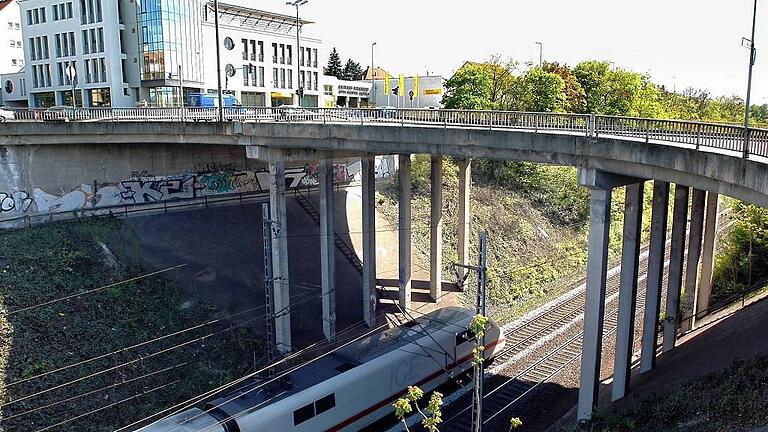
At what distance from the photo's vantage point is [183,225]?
3275cm

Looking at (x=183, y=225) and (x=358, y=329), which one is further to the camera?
(x=183, y=225)

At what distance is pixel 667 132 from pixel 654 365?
31.5 ft

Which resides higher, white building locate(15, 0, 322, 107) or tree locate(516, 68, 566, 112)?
white building locate(15, 0, 322, 107)

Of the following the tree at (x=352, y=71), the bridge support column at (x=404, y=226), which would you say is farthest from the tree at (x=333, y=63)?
the bridge support column at (x=404, y=226)

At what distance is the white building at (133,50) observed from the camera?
51.9 meters

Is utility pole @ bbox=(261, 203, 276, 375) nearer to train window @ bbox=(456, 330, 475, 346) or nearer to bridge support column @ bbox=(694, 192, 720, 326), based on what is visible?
train window @ bbox=(456, 330, 475, 346)

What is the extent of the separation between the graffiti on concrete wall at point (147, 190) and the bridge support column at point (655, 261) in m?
24.3

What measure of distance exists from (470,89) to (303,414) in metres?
33.4

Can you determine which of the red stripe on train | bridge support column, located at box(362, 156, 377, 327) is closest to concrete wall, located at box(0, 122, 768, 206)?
bridge support column, located at box(362, 156, 377, 327)

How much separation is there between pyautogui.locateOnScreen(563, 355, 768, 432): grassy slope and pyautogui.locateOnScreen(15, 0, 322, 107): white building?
4441 centimetres

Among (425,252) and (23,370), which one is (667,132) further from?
(23,370)

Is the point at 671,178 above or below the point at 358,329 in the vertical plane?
above

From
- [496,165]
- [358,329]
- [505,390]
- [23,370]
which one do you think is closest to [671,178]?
[505,390]

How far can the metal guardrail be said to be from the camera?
1564cm
